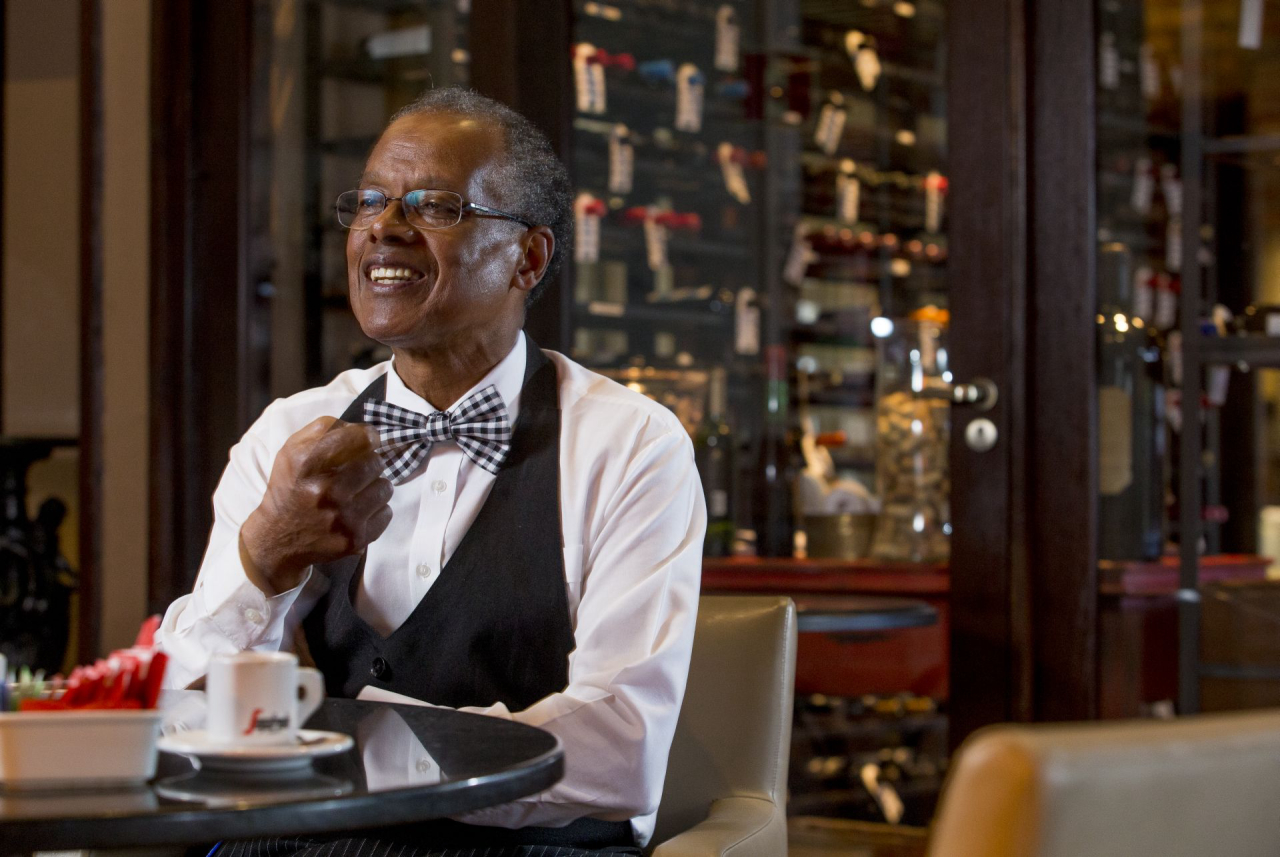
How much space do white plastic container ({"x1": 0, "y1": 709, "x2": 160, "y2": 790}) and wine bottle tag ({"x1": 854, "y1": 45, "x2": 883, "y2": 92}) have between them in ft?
12.5

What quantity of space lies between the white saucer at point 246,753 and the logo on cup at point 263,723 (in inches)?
0.6

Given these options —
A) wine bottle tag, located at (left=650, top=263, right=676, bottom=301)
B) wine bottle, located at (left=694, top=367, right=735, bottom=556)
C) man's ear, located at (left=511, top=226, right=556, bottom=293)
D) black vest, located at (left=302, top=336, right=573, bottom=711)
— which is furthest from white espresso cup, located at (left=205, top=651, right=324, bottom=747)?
wine bottle tag, located at (left=650, top=263, right=676, bottom=301)

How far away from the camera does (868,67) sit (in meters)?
4.52

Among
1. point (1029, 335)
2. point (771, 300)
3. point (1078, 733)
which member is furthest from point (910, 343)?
point (1078, 733)

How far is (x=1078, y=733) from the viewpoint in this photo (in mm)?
636

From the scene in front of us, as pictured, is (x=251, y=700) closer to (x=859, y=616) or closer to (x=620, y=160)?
(x=859, y=616)

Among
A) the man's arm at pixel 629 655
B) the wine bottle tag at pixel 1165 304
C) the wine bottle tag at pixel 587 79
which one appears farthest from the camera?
the wine bottle tag at pixel 587 79

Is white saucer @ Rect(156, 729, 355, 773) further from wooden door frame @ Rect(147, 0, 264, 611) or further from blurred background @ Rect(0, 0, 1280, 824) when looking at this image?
wooden door frame @ Rect(147, 0, 264, 611)

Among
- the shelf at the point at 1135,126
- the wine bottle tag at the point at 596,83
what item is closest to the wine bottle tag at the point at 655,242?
the wine bottle tag at the point at 596,83

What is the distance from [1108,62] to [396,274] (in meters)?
1.66

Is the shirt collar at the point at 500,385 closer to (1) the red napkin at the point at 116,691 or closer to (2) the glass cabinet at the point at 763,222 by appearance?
(1) the red napkin at the point at 116,691

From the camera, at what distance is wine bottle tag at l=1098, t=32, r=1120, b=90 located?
109 inches

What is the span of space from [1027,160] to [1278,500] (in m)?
0.77

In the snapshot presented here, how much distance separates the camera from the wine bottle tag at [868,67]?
445 cm
